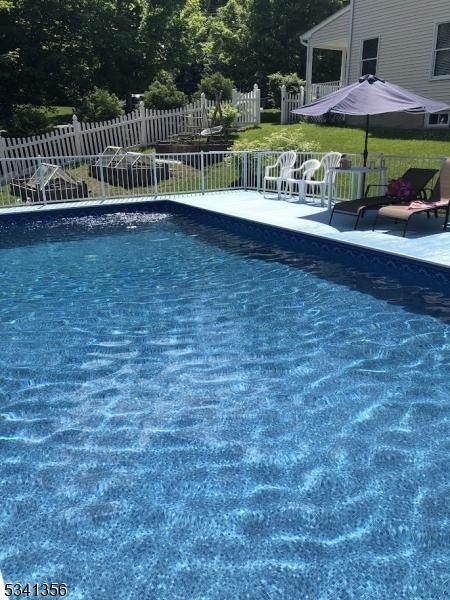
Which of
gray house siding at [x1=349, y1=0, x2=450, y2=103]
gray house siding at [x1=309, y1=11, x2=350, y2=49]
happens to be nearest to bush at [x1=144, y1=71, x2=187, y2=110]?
gray house siding at [x1=309, y1=11, x2=350, y2=49]

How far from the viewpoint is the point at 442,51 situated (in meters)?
13.9

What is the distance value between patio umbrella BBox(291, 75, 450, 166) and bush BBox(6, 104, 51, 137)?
10299 mm

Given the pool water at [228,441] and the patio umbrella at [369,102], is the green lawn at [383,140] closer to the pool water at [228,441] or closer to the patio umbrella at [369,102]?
the patio umbrella at [369,102]

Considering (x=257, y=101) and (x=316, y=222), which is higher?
(x=257, y=101)

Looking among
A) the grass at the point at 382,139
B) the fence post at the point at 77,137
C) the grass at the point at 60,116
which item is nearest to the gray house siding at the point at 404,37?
the grass at the point at 382,139

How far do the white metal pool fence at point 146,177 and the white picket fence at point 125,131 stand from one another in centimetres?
57

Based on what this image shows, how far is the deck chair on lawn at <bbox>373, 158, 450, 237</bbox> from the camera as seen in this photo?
6.75 metres

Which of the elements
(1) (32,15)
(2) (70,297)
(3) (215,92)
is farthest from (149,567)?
(1) (32,15)

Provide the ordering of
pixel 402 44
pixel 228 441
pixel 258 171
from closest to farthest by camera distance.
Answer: pixel 228 441 → pixel 258 171 → pixel 402 44

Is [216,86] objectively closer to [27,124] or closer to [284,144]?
[27,124]

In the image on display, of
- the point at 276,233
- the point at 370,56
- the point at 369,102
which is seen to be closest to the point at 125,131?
the point at 370,56

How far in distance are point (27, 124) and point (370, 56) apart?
1110cm

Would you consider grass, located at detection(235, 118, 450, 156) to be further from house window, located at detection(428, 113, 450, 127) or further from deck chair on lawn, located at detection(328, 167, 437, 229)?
deck chair on lawn, located at detection(328, 167, 437, 229)

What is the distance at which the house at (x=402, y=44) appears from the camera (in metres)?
14.0
